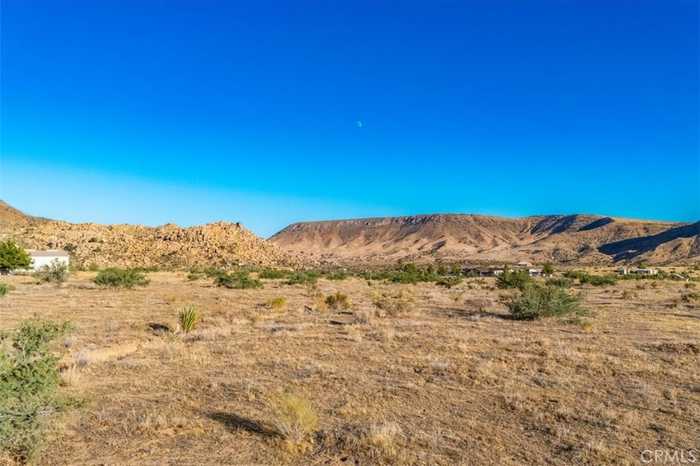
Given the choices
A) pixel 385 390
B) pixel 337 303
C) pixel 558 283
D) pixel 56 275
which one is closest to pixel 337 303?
pixel 337 303

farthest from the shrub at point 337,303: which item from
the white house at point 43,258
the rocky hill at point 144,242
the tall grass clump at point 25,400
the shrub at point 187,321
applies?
the rocky hill at point 144,242

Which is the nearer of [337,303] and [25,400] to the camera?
[25,400]

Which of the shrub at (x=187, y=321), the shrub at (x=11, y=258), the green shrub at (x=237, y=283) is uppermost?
the shrub at (x=11, y=258)

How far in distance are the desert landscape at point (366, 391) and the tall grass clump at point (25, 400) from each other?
0.06 m

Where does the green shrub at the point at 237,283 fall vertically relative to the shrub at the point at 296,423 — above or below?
above

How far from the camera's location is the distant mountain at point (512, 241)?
358 feet

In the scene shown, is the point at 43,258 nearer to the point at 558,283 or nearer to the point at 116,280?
the point at 116,280

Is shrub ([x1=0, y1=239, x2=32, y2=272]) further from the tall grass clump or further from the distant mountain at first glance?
the distant mountain

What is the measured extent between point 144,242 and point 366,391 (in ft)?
262

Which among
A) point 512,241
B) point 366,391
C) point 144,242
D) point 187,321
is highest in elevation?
point 512,241

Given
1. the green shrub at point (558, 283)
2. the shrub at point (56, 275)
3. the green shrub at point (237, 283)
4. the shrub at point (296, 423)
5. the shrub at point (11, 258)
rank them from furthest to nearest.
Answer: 1. the shrub at point (11, 258)
2. the shrub at point (56, 275)
3. the green shrub at point (237, 283)
4. the green shrub at point (558, 283)
5. the shrub at point (296, 423)

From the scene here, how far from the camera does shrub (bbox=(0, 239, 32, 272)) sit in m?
51.8

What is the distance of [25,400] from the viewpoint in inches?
274

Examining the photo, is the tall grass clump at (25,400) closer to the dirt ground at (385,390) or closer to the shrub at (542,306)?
the dirt ground at (385,390)
